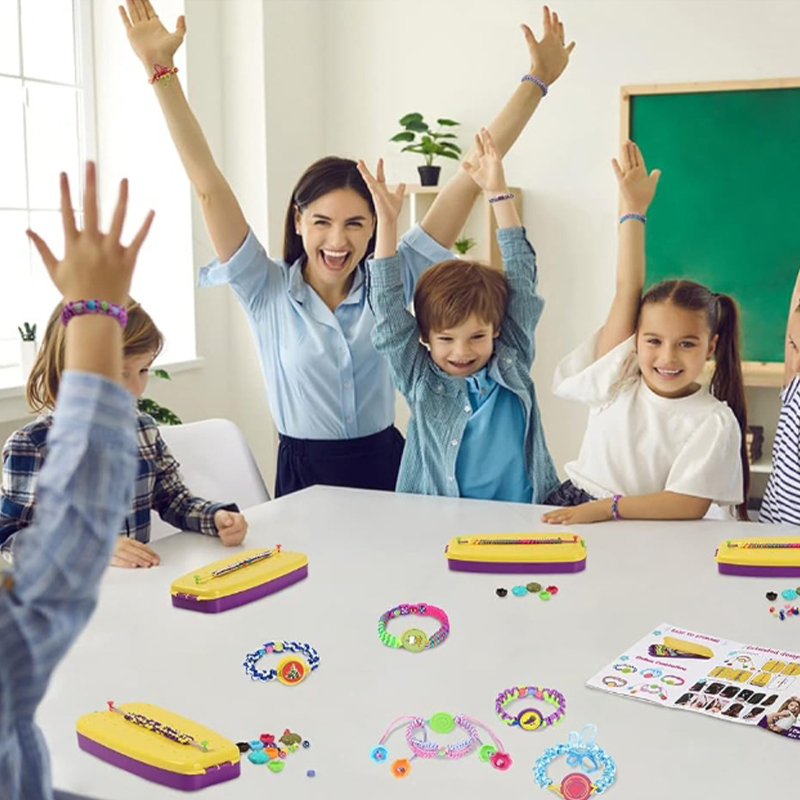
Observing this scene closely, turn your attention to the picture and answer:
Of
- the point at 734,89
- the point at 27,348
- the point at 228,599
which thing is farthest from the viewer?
the point at 734,89

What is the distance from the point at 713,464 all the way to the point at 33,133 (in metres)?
2.73

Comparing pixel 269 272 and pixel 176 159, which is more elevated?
pixel 176 159

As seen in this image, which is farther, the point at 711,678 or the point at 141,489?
the point at 141,489

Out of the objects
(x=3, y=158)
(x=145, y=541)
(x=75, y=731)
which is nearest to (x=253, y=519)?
(x=145, y=541)

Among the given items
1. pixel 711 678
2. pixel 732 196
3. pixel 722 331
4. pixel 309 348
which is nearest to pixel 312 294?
pixel 309 348

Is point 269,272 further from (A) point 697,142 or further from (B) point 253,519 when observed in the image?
(A) point 697,142

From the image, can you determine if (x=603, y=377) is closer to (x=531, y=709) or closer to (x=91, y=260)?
(x=531, y=709)

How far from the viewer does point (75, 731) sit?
1079 millimetres

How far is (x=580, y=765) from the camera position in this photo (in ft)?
3.26

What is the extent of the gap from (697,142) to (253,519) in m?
2.69

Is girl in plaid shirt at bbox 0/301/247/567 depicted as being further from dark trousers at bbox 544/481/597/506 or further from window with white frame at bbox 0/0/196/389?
window with white frame at bbox 0/0/196/389

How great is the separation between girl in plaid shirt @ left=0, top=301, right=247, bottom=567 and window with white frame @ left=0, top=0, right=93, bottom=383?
1796 mm

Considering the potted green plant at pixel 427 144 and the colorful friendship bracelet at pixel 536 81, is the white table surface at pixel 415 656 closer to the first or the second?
the colorful friendship bracelet at pixel 536 81

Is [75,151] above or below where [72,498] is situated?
above
